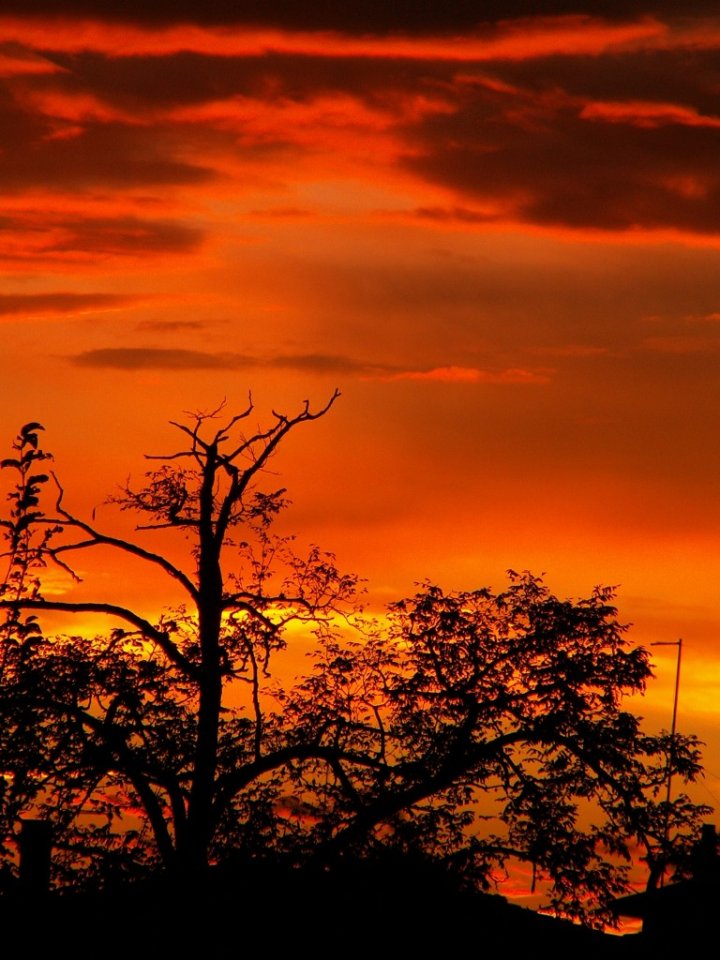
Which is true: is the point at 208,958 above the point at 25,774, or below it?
below

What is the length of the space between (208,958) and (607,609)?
Answer: 10290 millimetres

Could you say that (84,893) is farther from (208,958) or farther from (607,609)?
(607,609)

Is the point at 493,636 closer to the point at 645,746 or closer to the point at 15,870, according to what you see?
the point at 645,746

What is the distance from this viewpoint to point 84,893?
2641 centimetres

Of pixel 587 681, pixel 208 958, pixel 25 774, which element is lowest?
pixel 208 958

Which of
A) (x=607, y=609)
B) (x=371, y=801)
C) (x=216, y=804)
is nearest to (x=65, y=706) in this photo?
(x=216, y=804)

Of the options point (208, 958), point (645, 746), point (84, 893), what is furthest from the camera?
point (645, 746)

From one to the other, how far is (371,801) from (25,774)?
6665 mm

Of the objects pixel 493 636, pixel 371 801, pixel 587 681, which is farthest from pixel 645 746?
pixel 371 801

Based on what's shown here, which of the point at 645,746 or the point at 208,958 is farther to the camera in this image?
the point at 645,746

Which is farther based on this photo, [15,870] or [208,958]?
[15,870]

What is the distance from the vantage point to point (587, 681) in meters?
27.8

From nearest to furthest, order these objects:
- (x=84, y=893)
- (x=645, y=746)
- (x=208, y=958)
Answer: (x=208, y=958)
(x=84, y=893)
(x=645, y=746)

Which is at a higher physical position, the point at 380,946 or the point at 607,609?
the point at 607,609
